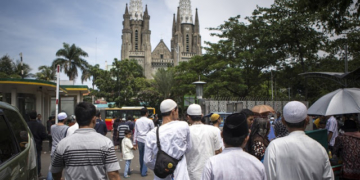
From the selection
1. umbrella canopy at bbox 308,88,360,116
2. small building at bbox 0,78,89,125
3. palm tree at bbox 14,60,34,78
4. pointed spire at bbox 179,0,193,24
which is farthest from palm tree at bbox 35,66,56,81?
pointed spire at bbox 179,0,193,24

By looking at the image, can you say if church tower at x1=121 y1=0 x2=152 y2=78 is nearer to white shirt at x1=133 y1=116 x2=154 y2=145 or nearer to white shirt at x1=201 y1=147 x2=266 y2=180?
white shirt at x1=133 y1=116 x2=154 y2=145

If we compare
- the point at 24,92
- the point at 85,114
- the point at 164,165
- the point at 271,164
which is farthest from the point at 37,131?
the point at 24,92

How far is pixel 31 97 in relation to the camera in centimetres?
1873

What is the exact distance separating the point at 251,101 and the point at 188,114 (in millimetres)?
10330

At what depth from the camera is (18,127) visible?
3.87 m

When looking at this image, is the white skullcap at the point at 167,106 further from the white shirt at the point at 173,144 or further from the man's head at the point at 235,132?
the man's head at the point at 235,132

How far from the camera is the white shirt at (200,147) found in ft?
15.0

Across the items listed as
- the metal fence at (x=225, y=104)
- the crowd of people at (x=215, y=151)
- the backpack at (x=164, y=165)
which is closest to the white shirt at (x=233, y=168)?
the crowd of people at (x=215, y=151)

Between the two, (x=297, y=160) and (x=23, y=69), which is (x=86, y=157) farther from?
(x=23, y=69)

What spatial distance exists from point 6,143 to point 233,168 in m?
2.37

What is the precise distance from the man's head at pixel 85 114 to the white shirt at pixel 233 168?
1453 mm

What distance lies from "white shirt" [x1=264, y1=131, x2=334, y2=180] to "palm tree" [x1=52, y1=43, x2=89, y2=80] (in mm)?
51724

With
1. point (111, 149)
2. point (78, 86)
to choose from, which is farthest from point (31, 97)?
point (111, 149)

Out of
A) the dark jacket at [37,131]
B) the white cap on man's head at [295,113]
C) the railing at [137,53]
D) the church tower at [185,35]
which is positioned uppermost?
the church tower at [185,35]
